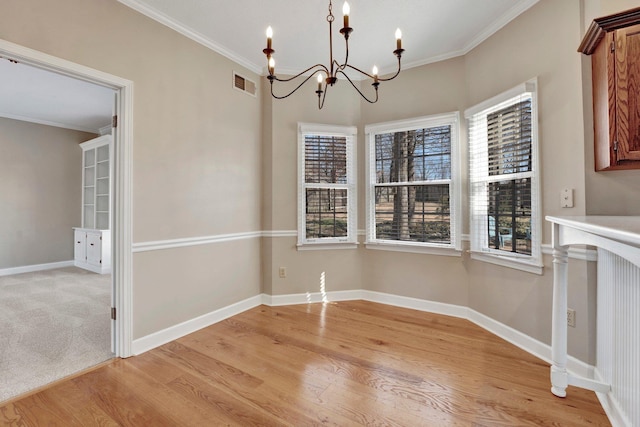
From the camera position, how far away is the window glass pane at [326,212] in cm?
357

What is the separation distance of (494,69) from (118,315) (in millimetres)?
3844

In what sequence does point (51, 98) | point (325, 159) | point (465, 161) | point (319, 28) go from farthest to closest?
point (51, 98) → point (325, 159) → point (465, 161) → point (319, 28)

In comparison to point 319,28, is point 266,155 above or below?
below

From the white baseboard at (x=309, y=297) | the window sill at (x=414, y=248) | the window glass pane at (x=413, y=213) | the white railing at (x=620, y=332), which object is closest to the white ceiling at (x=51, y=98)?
the white baseboard at (x=309, y=297)

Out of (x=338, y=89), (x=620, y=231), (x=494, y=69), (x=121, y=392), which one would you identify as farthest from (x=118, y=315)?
(x=494, y=69)

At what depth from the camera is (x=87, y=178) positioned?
5754 millimetres

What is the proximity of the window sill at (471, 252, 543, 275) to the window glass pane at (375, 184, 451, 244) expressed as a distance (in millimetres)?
376

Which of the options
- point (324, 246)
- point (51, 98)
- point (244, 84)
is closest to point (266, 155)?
point (244, 84)

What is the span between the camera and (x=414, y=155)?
3342mm

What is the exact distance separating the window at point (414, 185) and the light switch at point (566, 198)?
3.26 ft

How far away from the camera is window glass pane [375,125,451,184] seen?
317 cm

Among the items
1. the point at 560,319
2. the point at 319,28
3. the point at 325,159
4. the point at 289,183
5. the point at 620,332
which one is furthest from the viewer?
the point at 325,159

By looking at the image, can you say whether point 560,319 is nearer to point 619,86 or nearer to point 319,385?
point 619,86

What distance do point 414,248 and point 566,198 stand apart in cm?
150
